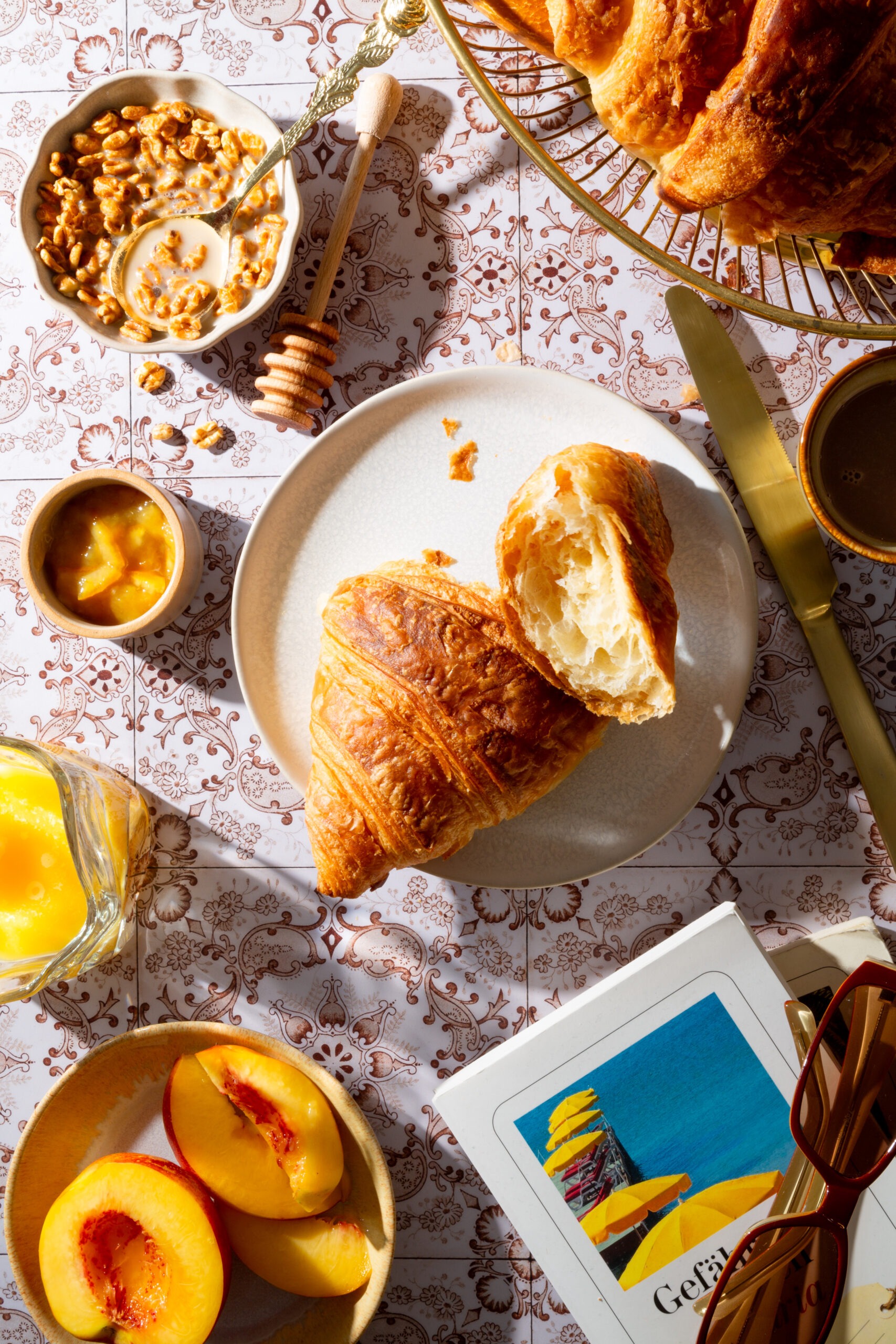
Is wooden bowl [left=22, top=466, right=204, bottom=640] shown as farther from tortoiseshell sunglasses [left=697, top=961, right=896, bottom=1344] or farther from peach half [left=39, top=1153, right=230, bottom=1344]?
tortoiseshell sunglasses [left=697, top=961, right=896, bottom=1344]

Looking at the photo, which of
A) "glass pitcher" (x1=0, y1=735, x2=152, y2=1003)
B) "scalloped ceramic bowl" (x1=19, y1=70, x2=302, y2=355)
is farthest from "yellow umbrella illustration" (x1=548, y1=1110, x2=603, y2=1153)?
"scalloped ceramic bowl" (x1=19, y1=70, x2=302, y2=355)

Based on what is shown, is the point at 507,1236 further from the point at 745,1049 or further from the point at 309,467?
the point at 309,467

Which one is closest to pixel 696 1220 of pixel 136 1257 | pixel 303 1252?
pixel 303 1252

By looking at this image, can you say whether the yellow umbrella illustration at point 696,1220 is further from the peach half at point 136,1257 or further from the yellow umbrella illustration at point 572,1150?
the peach half at point 136,1257

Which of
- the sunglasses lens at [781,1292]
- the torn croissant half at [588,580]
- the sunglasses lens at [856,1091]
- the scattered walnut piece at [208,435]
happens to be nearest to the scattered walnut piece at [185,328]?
the scattered walnut piece at [208,435]

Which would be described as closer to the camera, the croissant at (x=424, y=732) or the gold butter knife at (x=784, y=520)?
the croissant at (x=424, y=732)

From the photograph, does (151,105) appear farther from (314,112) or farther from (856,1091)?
(856,1091)
